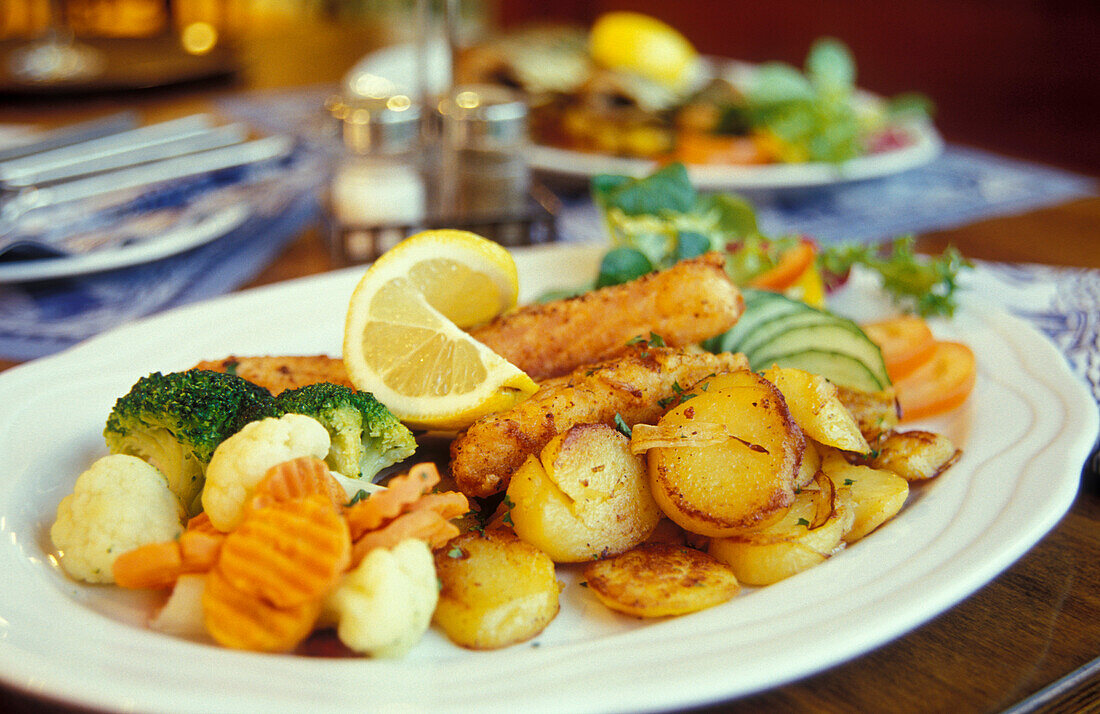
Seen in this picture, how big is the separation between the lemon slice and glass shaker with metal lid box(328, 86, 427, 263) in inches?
43.0

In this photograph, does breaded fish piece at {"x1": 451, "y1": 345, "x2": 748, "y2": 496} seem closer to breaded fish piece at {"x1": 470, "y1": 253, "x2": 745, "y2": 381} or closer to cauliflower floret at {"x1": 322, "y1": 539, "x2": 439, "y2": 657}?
breaded fish piece at {"x1": 470, "y1": 253, "x2": 745, "y2": 381}

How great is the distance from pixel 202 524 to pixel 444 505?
15.7 inches

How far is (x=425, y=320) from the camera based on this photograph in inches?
68.1

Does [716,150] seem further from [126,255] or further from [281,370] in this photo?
[281,370]

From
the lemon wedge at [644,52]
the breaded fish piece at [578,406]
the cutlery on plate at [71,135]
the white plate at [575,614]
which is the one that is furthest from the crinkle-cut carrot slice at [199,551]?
the lemon wedge at [644,52]

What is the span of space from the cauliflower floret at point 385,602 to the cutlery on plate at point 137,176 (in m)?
Result: 2.01

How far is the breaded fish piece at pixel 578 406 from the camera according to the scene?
1.57 meters

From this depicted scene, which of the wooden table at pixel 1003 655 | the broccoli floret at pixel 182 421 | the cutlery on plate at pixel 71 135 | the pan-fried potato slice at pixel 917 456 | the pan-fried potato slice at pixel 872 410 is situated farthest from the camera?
the cutlery on plate at pixel 71 135

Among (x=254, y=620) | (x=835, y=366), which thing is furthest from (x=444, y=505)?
(x=835, y=366)

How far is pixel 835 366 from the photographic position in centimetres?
192

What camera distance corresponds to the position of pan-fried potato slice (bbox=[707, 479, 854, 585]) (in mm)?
1383

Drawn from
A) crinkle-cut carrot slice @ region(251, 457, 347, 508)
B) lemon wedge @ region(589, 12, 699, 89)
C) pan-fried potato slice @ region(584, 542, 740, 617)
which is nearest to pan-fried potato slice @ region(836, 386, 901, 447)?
pan-fried potato slice @ region(584, 542, 740, 617)

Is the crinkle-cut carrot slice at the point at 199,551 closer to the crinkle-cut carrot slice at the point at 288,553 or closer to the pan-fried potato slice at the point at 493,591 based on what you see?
the crinkle-cut carrot slice at the point at 288,553

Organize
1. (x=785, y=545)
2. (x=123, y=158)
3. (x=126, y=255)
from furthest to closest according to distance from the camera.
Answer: (x=123, y=158)
(x=126, y=255)
(x=785, y=545)
